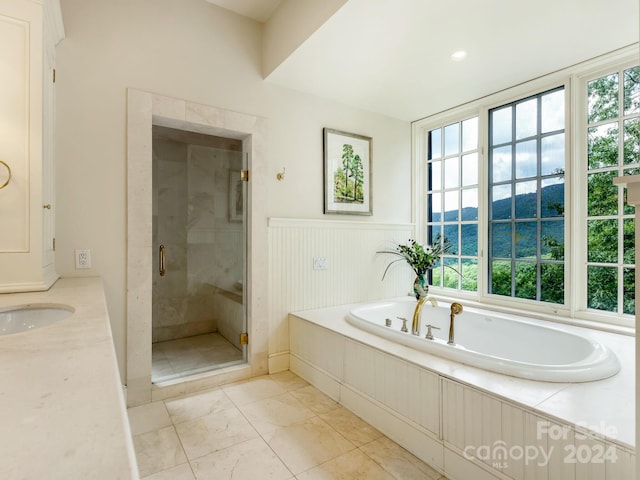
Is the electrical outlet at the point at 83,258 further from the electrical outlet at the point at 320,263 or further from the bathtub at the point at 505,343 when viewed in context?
the bathtub at the point at 505,343

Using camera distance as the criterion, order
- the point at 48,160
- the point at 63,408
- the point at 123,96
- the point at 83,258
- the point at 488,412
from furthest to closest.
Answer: the point at 123,96 < the point at 83,258 < the point at 48,160 < the point at 488,412 < the point at 63,408

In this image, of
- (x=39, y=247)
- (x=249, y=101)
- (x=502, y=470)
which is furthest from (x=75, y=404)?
(x=249, y=101)

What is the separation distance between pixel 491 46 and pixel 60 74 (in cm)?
268

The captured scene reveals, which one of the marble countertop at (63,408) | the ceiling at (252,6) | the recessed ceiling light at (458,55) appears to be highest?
the ceiling at (252,6)

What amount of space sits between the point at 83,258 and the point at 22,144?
759 millimetres

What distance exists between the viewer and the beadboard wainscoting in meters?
2.71

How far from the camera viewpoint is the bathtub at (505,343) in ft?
4.89

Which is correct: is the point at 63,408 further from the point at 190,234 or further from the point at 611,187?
the point at 190,234

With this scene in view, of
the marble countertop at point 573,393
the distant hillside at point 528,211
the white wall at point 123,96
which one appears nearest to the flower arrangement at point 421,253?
the distant hillside at point 528,211

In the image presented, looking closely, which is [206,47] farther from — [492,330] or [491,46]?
[492,330]

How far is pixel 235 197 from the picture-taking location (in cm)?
299

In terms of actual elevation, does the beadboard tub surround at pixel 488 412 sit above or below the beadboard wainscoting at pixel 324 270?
below

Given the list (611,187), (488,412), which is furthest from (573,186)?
(488,412)

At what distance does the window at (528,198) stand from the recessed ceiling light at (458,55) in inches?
32.7
